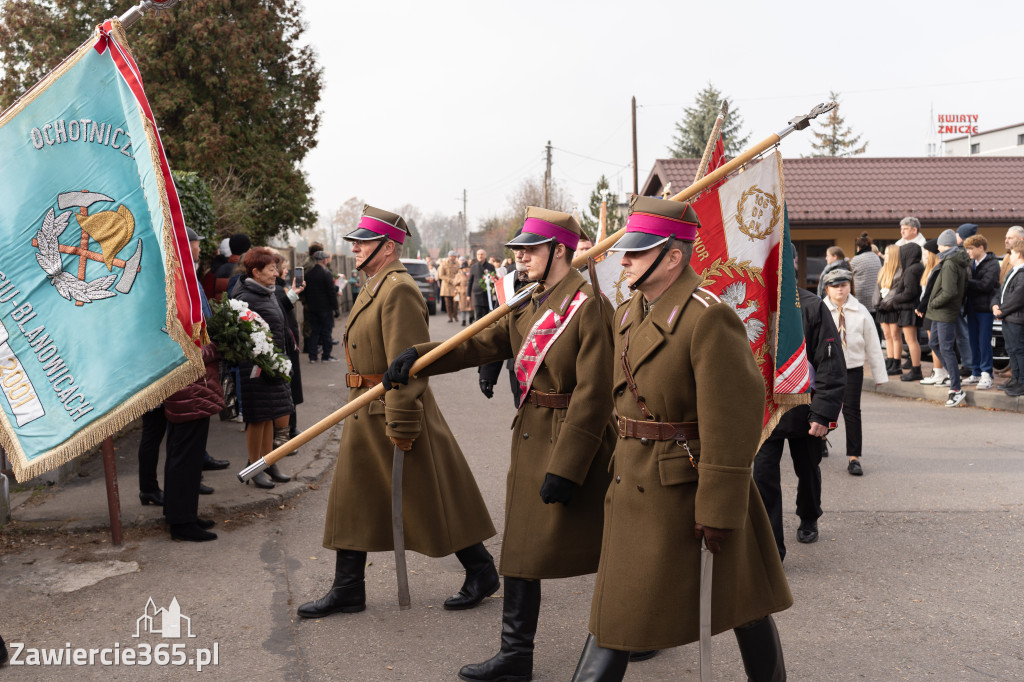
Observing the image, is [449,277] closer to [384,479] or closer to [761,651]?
[384,479]

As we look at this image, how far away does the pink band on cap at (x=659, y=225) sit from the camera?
3350mm

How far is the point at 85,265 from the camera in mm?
5293

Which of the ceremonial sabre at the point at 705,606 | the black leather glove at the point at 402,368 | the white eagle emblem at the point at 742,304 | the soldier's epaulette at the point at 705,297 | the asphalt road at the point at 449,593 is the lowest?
the asphalt road at the point at 449,593

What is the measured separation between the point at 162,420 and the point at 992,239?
911 inches

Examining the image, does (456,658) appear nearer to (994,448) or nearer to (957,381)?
(994,448)

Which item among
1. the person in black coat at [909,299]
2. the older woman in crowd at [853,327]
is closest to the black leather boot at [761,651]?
the older woman in crowd at [853,327]

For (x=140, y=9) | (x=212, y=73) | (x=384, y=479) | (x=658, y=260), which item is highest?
(x=212, y=73)

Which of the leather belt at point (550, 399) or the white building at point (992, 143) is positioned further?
the white building at point (992, 143)

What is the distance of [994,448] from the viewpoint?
30.0ft

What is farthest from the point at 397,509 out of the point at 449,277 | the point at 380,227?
the point at 449,277

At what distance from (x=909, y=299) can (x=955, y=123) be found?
5940 centimetres

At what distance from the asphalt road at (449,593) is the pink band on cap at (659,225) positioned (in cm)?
204

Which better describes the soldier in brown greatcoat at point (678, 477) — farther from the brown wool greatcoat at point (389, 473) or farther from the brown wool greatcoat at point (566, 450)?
the brown wool greatcoat at point (389, 473)

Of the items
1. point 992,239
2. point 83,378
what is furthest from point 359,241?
point 992,239
